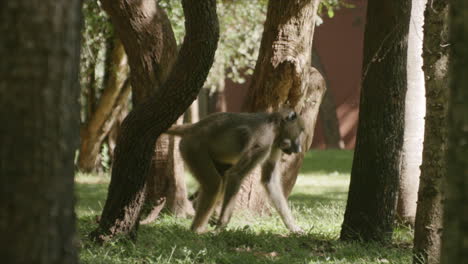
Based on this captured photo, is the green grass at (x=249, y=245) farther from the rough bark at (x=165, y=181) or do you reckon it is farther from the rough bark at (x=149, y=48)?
the rough bark at (x=149, y=48)

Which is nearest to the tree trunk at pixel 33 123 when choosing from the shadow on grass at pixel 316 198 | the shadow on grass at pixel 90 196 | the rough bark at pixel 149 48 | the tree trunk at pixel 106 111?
the rough bark at pixel 149 48

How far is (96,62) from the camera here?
44.0 ft

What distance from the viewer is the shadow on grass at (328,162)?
659 inches

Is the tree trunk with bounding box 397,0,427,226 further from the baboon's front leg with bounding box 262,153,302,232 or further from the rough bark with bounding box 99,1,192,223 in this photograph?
the rough bark with bounding box 99,1,192,223

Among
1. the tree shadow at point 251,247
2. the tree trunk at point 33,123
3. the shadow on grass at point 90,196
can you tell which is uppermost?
the tree trunk at point 33,123

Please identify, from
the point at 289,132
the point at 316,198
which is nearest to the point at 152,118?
the point at 289,132

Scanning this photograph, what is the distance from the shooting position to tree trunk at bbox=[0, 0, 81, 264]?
238cm

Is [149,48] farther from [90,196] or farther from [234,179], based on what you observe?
[90,196]

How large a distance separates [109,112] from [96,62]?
3.44 ft

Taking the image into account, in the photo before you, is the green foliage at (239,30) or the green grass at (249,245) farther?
the green foliage at (239,30)

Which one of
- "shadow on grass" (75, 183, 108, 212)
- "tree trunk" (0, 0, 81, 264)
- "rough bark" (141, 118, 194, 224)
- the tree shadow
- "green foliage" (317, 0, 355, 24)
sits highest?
"green foliage" (317, 0, 355, 24)

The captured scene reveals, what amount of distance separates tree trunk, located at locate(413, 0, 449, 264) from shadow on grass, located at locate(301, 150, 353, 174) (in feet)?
36.4

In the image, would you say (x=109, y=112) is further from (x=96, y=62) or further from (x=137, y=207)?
(x=137, y=207)

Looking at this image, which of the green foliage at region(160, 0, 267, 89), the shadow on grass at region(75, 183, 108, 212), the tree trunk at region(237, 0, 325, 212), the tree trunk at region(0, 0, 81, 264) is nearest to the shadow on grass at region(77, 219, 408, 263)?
the tree trunk at region(237, 0, 325, 212)
